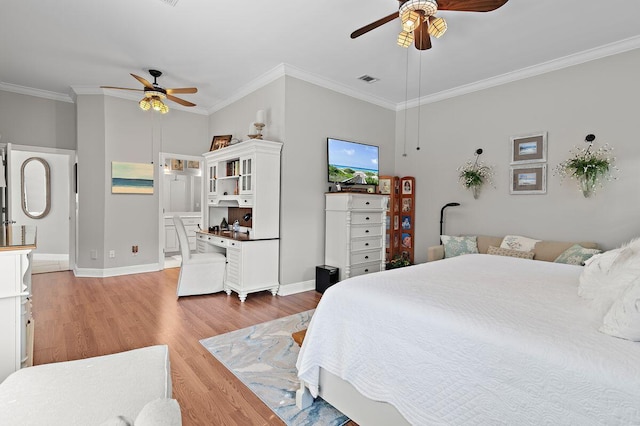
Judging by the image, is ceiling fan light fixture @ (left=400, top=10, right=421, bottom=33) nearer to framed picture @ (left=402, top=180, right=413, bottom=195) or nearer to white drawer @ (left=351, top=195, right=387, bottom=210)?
white drawer @ (left=351, top=195, right=387, bottom=210)

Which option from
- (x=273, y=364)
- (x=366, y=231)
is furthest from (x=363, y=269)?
(x=273, y=364)

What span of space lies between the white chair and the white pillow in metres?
3.75

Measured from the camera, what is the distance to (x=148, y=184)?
5.29 metres

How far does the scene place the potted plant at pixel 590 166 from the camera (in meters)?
3.41

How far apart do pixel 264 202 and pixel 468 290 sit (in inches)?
111

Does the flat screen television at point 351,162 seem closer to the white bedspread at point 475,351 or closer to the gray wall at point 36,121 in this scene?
the white bedspread at point 475,351

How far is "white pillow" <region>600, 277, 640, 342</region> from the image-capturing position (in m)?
1.03

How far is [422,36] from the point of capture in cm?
255

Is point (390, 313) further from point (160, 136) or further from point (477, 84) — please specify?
point (160, 136)

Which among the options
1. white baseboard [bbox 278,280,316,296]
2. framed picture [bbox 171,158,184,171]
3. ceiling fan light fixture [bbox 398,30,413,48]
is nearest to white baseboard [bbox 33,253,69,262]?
framed picture [bbox 171,158,184,171]

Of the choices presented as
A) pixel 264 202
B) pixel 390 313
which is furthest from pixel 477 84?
pixel 390 313

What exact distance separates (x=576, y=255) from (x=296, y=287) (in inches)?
124

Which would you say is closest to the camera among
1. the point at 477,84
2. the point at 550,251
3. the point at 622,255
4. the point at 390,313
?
the point at 390,313

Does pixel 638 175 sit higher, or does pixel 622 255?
pixel 638 175
